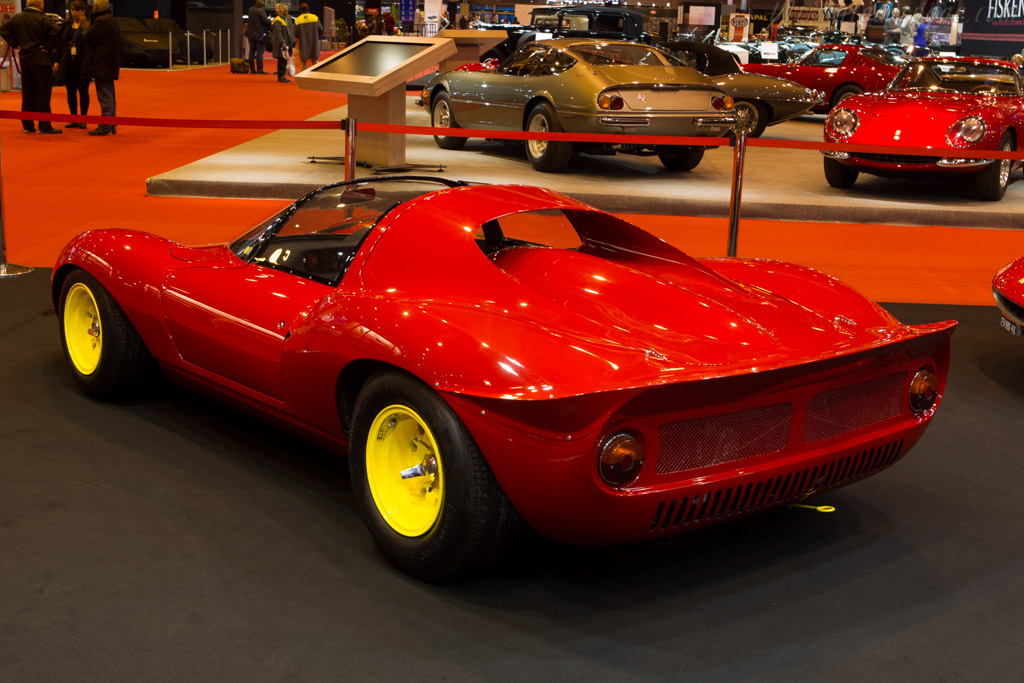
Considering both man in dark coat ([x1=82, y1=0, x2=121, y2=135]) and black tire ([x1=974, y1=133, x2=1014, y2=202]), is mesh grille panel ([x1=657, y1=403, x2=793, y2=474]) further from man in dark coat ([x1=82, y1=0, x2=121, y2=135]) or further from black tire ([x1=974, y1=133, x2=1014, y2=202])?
man in dark coat ([x1=82, y1=0, x2=121, y2=135])

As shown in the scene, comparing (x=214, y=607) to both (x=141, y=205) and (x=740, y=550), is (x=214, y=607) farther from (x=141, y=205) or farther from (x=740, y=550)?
(x=141, y=205)

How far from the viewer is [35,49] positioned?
14.2m

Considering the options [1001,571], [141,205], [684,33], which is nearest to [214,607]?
[1001,571]

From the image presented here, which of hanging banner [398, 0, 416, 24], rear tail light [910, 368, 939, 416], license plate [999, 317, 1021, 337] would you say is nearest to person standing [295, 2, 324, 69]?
hanging banner [398, 0, 416, 24]

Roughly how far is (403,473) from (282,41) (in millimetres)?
25594

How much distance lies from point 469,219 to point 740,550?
1.36m

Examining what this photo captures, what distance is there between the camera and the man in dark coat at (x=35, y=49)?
14172mm

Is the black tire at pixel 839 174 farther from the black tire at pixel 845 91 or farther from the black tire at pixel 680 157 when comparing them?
the black tire at pixel 845 91

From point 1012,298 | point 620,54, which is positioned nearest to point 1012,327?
point 1012,298

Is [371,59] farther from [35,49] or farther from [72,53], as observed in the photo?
[72,53]

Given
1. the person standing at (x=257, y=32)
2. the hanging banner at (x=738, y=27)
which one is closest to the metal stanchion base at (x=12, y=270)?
the person standing at (x=257, y=32)

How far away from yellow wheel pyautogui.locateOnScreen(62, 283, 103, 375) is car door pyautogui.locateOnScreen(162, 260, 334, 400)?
0.68 metres

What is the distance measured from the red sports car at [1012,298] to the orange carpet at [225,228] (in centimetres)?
167

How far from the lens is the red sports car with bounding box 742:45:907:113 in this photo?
17.6 meters
